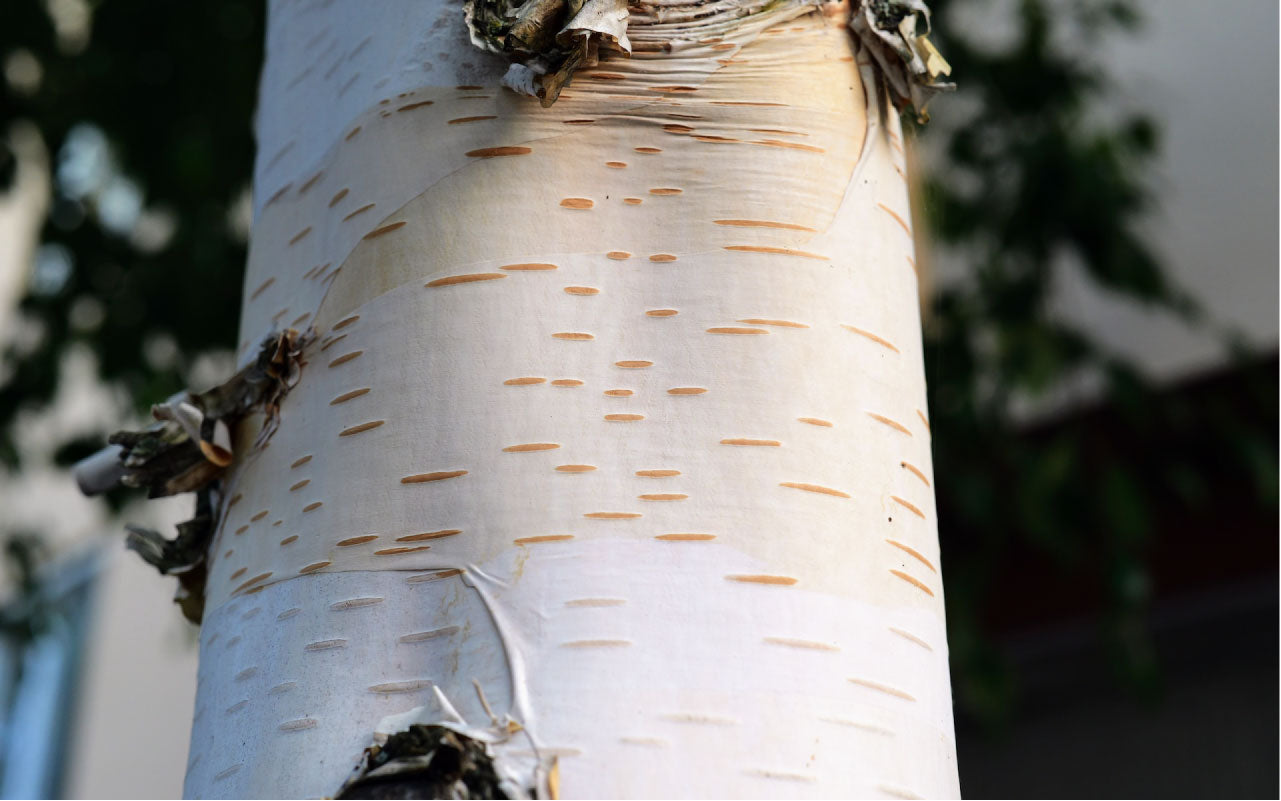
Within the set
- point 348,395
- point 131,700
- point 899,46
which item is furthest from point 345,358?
point 131,700

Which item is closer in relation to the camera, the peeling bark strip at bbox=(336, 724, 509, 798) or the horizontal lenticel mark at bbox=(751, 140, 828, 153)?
the peeling bark strip at bbox=(336, 724, 509, 798)

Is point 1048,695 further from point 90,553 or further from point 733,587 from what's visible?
point 90,553

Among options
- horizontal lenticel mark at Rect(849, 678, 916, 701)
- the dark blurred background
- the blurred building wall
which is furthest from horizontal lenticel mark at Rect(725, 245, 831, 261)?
the blurred building wall

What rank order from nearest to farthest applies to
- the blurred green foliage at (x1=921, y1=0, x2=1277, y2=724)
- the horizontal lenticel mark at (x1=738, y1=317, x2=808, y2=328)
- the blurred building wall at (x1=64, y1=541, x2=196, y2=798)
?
the horizontal lenticel mark at (x1=738, y1=317, x2=808, y2=328) → the blurred green foliage at (x1=921, y1=0, x2=1277, y2=724) → the blurred building wall at (x1=64, y1=541, x2=196, y2=798)

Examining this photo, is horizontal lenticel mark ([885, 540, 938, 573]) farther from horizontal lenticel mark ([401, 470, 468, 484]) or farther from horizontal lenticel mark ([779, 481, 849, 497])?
horizontal lenticel mark ([401, 470, 468, 484])

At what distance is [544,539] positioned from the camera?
561 millimetres

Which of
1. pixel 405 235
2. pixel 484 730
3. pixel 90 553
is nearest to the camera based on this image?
pixel 484 730

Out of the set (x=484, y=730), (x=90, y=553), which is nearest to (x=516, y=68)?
(x=484, y=730)

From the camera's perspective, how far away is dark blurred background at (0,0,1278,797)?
6.95ft

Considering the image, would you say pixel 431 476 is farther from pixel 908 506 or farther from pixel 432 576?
pixel 908 506

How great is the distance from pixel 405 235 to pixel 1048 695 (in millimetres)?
3348

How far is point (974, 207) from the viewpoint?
2283 millimetres

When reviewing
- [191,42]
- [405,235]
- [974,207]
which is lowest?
[405,235]

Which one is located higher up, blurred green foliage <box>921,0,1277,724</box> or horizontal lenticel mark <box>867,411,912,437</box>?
blurred green foliage <box>921,0,1277,724</box>
